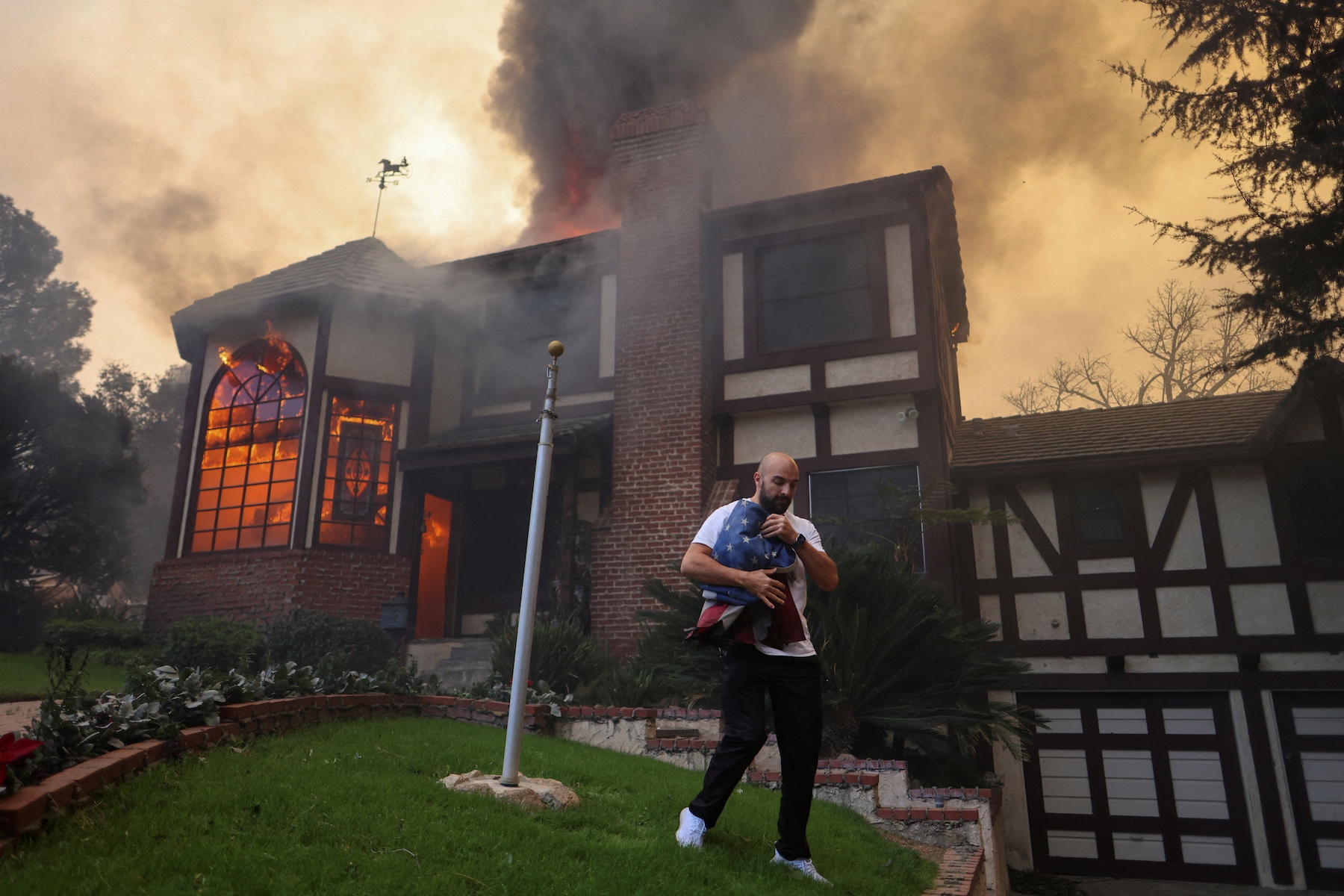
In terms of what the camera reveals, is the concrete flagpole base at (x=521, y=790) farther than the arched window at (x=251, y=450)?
No

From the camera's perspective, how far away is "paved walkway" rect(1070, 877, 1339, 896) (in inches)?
372

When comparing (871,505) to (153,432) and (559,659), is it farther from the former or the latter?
(153,432)

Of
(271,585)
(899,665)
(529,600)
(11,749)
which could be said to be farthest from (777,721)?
(271,585)

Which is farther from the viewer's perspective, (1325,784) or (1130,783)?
(1130,783)

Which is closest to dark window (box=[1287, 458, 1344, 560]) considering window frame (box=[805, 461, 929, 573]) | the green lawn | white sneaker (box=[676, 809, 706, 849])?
window frame (box=[805, 461, 929, 573])

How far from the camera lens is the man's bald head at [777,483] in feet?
12.4

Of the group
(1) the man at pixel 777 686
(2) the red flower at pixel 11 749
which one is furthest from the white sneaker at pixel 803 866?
(2) the red flower at pixel 11 749

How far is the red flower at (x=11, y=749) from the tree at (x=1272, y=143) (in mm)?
8640

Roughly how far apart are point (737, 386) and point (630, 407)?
1.46 meters

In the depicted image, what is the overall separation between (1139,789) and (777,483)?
9055 millimetres

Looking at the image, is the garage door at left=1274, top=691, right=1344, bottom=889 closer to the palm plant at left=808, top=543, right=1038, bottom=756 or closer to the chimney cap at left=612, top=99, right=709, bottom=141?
the palm plant at left=808, top=543, right=1038, bottom=756

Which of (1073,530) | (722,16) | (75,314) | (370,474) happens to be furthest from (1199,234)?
(75,314)

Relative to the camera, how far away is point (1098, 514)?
11.1 meters

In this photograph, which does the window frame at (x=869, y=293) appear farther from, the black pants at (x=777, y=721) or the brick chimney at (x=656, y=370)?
the black pants at (x=777, y=721)
